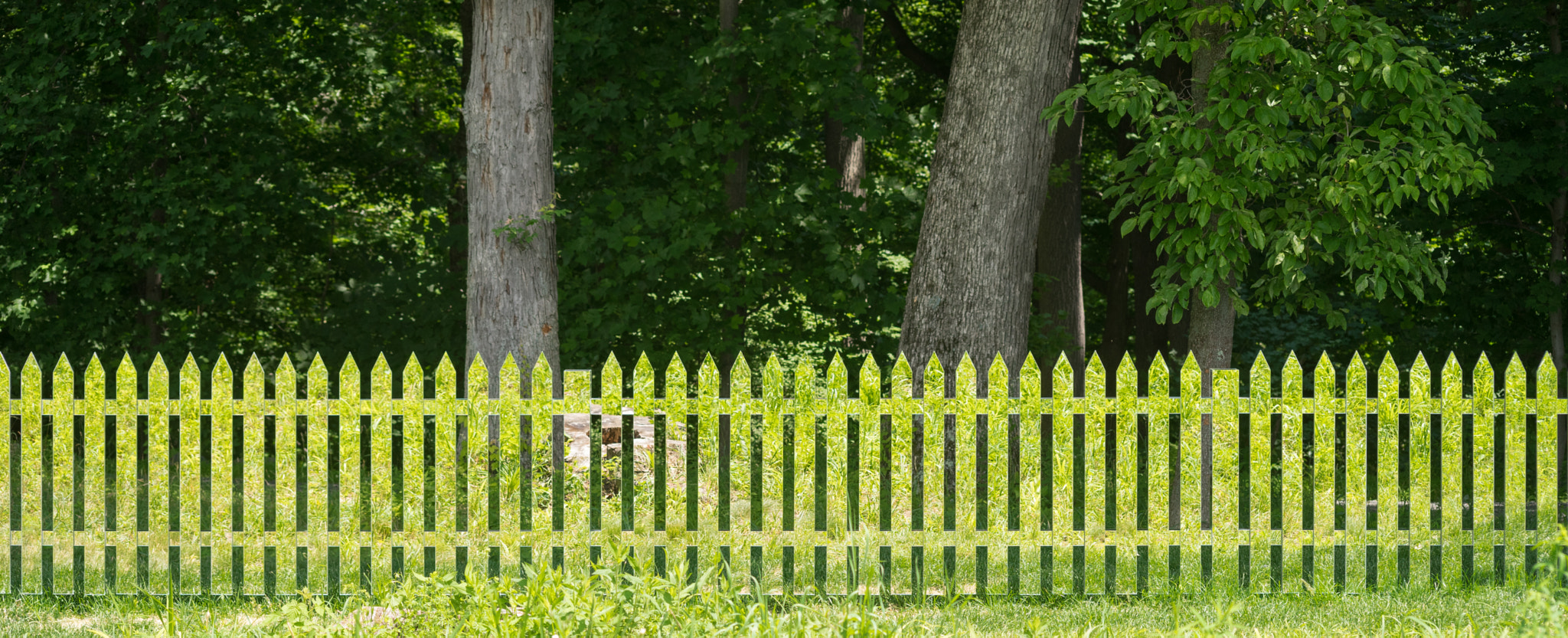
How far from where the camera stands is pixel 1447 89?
7.48m

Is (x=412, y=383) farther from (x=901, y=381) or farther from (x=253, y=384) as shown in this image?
(x=901, y=381)

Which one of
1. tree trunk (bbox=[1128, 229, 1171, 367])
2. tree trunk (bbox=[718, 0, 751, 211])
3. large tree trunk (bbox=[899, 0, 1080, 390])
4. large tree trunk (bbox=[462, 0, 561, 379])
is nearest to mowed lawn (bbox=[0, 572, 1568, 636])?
large tree trunk (bbox=[899, 0, 1080, 390])

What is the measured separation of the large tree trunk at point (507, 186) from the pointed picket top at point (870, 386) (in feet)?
12.6

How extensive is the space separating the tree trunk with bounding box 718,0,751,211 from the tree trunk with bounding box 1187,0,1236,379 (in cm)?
486

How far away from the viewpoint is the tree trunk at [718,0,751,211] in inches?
474

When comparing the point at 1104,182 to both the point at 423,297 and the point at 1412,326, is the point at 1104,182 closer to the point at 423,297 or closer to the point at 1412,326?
the point at 1412,326

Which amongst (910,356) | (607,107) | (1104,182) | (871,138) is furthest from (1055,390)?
(1104,182)

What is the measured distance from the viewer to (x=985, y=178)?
9273mm

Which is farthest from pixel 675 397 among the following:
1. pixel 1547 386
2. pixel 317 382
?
pixel 1547 386

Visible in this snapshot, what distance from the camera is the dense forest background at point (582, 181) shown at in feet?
39.0

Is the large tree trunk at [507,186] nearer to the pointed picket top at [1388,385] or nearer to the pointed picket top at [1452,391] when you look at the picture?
the pointed picket top at [1388,385]

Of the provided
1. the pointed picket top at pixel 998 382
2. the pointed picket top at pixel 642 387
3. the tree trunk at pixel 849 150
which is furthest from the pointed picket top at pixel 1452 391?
the tree trunk at pixel 849 150

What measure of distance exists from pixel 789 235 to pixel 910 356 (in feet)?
9.96

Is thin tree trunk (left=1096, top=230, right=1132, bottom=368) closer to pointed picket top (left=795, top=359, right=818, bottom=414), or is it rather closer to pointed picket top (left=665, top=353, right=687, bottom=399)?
pointed picket top (left=795, top=359, right=818, bottom=414)
